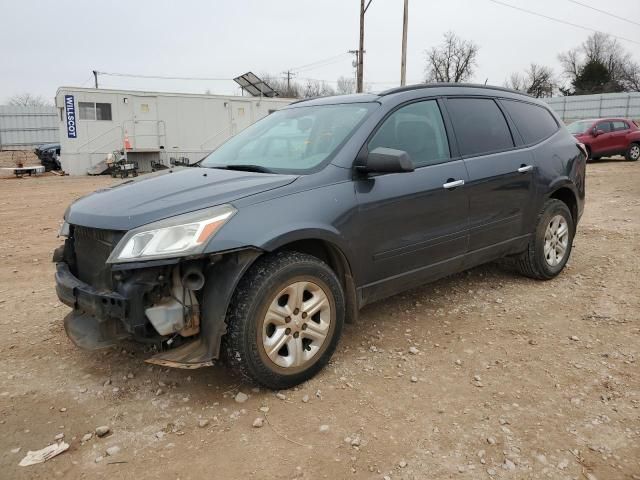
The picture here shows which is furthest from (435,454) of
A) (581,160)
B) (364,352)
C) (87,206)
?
(581,160)

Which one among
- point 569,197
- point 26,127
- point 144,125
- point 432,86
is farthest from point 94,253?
point 26,127

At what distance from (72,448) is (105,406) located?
368 mm

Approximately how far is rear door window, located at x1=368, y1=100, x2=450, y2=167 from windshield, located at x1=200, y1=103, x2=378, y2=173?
0.18m

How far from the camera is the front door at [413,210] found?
10.8ft

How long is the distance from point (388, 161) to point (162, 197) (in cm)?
132

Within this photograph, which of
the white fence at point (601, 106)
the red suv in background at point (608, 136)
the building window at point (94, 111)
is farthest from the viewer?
the white fence at point (601, 106)

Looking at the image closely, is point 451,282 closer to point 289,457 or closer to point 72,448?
point 289,457

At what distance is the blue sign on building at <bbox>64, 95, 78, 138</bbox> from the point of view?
58.7 ft

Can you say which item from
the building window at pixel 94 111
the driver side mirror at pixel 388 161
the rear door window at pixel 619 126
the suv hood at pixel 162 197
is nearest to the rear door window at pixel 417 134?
the driver side mirror at pixel 388 161

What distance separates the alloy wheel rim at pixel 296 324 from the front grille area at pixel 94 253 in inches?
35.0

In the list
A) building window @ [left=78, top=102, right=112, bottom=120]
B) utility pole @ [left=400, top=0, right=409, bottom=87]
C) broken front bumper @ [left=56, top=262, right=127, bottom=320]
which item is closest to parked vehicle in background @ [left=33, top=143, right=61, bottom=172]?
building window @ [left=78, top=102, right=112, bottom=120]

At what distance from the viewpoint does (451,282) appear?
4.85m

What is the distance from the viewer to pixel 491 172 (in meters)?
4.05

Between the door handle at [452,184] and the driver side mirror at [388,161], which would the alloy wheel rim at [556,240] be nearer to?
the door handle at [452,184]
